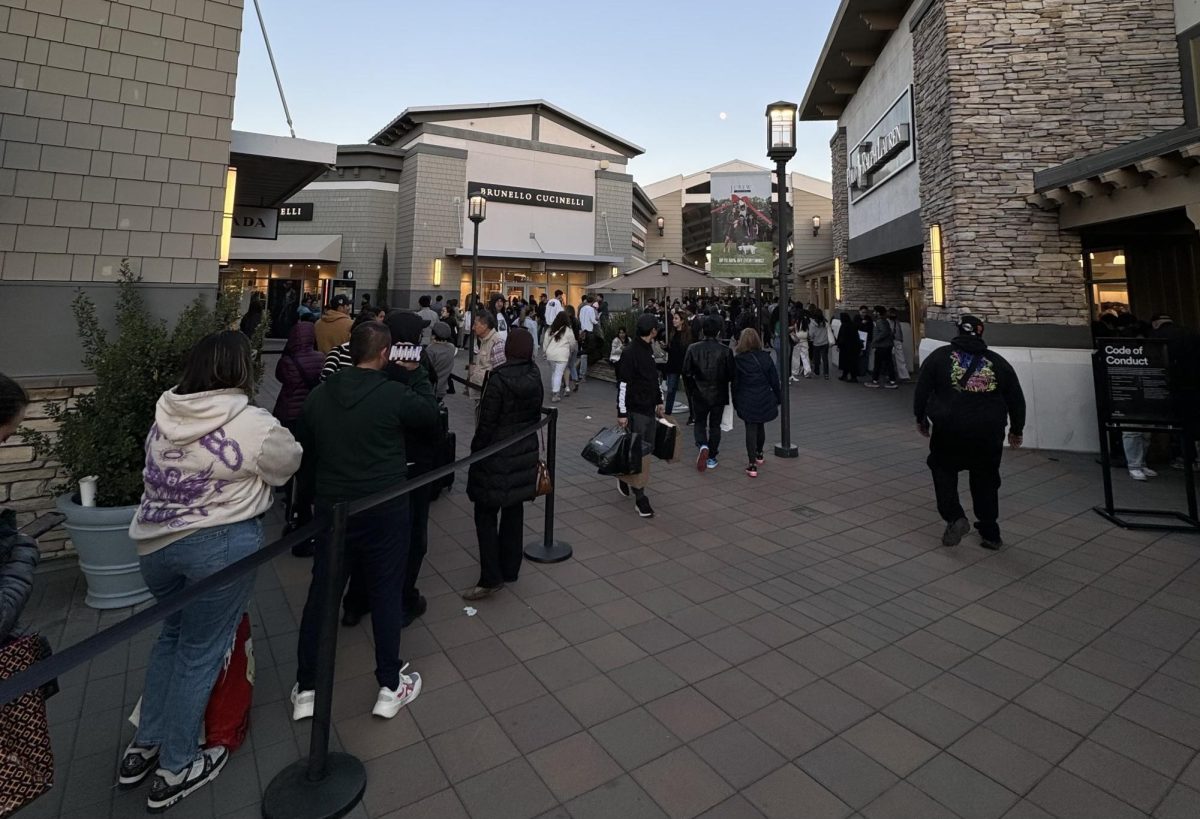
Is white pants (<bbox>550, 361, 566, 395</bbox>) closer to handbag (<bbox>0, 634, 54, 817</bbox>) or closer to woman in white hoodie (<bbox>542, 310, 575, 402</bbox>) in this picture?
woman in white hoodie (<bbox>542, 310, 575, 402</bbox>)

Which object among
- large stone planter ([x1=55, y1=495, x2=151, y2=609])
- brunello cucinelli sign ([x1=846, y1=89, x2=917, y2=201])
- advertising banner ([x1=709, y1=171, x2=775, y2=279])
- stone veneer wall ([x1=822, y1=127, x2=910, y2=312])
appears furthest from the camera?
advertising banner ([x1=709, y1=171, x2=775, y2=279])

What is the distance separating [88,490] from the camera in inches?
145

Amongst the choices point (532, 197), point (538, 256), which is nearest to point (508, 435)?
point (538, 256)

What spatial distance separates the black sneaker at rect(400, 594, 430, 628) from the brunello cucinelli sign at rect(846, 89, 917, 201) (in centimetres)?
1213

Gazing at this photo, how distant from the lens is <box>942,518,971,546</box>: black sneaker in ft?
16.0

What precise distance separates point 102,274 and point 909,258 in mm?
16432

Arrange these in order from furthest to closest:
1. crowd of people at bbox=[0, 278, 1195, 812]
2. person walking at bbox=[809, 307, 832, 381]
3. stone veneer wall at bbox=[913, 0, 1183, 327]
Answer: person walking at bbox=[809, 307, 832, 381] → stone veneer wall at bbox=[913, 0, 1183, 327] → crowd of people at bbox=[0, 278, 1195, 812]

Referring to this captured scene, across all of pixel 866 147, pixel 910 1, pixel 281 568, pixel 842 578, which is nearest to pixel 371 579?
pixel 281 568

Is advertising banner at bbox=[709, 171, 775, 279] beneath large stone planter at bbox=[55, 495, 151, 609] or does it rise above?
above

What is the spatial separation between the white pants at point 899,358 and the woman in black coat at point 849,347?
1.03 meters

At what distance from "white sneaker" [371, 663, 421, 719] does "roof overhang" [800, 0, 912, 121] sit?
589 inches

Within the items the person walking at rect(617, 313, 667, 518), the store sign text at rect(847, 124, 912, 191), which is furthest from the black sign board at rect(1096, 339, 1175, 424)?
the store sign text at rect(847, 124, 912, 191)

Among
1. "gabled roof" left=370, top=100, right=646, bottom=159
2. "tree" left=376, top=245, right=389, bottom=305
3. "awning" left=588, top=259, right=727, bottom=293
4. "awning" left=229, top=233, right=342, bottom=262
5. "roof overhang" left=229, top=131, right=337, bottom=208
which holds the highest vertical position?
"gabled roof" left=370, top=100, right=646, bottom=159

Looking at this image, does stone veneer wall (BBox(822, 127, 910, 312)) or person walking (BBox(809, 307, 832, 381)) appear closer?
person walking (BBox(809, 307, 832, 381))
